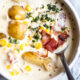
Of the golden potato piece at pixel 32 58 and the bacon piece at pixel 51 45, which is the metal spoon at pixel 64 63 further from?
the golden potato piece at pixel 32 58

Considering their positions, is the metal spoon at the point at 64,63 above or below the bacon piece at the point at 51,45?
below

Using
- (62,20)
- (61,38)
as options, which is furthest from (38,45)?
(62,20)

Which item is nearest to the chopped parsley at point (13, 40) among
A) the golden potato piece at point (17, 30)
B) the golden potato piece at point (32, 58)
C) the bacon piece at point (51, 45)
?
the golden potato piece at point (17, 30)

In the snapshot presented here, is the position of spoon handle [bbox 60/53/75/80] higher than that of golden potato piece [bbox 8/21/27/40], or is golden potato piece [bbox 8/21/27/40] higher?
golden potato piece [bbox 8/21/27/40]

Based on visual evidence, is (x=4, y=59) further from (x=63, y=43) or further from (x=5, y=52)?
(x=63, y=43)

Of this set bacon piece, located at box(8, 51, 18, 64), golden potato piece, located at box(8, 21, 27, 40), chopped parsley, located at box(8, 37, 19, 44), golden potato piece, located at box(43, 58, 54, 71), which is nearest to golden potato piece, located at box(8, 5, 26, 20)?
golden potato piece, located at box(8, 21, 27, 40)

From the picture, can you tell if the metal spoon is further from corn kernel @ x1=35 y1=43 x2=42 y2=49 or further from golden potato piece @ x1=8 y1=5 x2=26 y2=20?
golden potato piece @ x1=8 y1=5 x2=26 y2=20

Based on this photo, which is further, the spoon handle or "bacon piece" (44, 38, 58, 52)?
"bacon piece" (44, 38, 58, 52)
